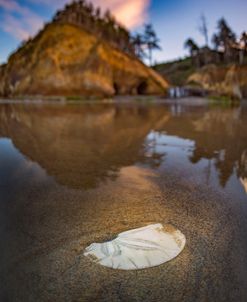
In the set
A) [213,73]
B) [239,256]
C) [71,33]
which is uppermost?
[71,33]

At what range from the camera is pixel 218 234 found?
2.00 metres

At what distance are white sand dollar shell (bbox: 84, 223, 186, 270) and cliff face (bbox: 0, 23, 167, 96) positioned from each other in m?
29.1

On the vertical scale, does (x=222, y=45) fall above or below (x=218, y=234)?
above

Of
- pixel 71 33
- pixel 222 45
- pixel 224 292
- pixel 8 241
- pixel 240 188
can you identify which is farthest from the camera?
pixel 222 45

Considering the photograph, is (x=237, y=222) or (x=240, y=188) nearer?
(x=237, y=222)

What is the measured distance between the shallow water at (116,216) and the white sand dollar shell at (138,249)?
6 cm

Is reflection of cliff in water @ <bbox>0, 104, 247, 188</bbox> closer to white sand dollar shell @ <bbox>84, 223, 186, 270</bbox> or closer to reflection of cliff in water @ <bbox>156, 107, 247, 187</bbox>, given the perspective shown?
reflection of cliff in water @ <bbox>156, 107, 247, 187</bbox>

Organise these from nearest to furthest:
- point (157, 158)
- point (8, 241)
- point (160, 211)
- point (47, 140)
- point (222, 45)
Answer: point (8, 241), point (160, 211), point (157, 158), point (47, 140), point (222, 45)

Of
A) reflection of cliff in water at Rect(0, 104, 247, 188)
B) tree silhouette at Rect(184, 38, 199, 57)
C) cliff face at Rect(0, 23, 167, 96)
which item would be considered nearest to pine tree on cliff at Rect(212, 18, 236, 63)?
tree silhouette at Rect(184, 38, 199, 57)

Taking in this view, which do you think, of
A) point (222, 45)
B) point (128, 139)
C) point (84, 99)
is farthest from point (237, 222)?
point (222, 45)

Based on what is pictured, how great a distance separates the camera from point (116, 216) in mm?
2289

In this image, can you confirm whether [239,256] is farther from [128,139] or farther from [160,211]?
[128,139]

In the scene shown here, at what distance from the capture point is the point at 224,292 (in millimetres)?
1413

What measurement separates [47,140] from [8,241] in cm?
401
